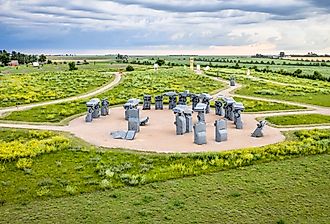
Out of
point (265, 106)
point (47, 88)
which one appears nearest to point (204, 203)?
point (265, 106)

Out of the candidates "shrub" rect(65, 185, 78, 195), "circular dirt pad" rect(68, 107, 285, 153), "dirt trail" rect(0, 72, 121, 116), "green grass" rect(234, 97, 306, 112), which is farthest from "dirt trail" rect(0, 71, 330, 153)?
"dirt trail" rect(0, 72, 121, 116)

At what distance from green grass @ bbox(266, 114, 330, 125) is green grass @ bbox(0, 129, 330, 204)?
5046mm

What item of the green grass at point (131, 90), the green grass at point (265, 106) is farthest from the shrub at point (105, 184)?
the green grass at point (265, 106)

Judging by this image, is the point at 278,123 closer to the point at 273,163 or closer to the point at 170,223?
the point at 273,163

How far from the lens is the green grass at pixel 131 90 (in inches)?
1196

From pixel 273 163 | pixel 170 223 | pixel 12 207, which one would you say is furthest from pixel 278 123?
pixel 12 207

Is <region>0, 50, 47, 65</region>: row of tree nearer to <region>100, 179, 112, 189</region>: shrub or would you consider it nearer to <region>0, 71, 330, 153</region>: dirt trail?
<region>0, 71, 330, 153</region>: dirt trail

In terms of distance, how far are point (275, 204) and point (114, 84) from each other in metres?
42.1

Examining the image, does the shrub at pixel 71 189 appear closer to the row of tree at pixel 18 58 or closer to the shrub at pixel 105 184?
the shrub at pixel 105 184

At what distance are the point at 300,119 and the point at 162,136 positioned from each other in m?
10.7

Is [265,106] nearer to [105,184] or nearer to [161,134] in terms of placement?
[161,134]

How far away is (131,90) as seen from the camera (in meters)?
46.8

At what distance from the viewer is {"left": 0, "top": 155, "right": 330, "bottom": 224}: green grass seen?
41.4ft

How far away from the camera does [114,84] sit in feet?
177
